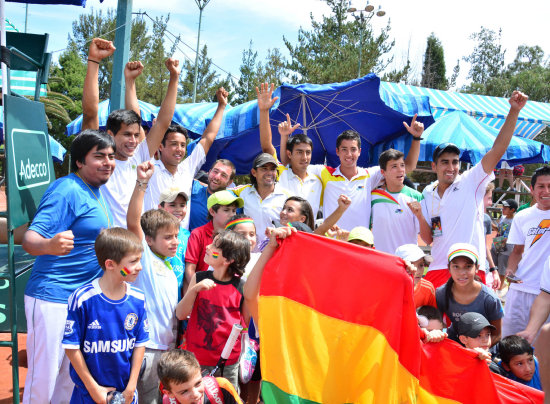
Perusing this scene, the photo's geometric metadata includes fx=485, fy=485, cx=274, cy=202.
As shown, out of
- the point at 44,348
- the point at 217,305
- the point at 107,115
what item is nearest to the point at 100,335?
the point at 44,348

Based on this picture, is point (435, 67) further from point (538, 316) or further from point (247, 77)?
point (538, 316)

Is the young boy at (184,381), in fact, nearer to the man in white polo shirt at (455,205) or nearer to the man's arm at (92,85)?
the man's arm at (92,85)

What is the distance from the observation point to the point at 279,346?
295 cm

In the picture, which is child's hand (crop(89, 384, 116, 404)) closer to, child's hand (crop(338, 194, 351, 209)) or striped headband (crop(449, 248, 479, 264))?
child's hand (crop(338, 194, 351, 209))

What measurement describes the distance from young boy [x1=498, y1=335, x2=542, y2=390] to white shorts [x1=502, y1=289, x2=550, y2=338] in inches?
37.1

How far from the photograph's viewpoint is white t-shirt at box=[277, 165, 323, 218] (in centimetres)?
498

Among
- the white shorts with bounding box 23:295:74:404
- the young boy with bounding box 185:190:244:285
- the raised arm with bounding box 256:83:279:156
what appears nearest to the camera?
the white shorts with bounding box 23:295:74:404

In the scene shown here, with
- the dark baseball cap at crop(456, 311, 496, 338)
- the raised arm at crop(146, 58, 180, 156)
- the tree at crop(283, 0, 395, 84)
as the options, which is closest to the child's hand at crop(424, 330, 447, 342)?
the dark baseball cap at crop(456, 311, 496, 338)

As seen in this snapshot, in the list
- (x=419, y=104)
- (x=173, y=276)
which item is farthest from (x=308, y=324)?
(x=419, y=104)

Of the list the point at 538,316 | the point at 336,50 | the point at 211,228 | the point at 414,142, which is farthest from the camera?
the point at 336,50

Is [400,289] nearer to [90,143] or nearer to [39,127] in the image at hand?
[90,143]

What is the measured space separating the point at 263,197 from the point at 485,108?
1112 centimetres

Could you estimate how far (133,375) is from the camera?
300 centimetres

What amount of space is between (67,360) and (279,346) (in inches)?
55.3
